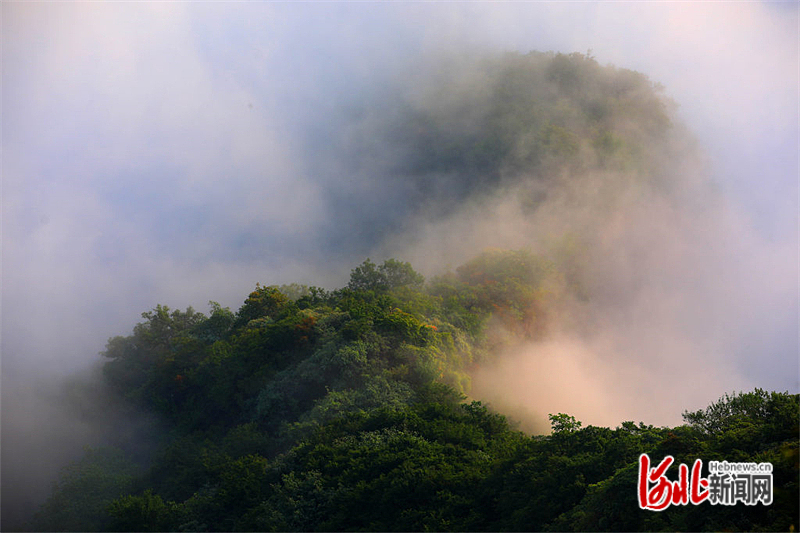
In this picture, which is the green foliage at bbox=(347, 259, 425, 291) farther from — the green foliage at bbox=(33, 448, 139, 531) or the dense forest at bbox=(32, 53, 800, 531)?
the green foliage at bbox=(33, 448, 139, 531)

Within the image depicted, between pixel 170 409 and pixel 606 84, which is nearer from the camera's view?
pixel 170 409

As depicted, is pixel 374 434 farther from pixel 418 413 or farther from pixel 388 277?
pixel 388 277

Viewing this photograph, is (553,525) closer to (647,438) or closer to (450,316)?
(647,438)

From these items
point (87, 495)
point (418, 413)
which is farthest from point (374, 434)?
point (87, 495)

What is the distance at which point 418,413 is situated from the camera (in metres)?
22.0

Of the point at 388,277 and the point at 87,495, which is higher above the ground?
the point at 388,277

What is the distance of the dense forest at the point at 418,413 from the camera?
15453mm

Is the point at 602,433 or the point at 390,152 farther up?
the point at 390,152

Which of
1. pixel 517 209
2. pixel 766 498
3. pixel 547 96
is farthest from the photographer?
pixel 547 96

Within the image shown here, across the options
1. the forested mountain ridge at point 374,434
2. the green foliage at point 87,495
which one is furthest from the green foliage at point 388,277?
the green foliage at point 87,495

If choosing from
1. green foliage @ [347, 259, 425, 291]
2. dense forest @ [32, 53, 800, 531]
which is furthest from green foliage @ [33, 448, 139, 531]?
green foliage @ [347, 259, 425, 291]

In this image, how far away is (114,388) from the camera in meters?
35.1

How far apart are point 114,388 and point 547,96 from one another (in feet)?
128

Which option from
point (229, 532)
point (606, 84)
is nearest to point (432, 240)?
point (606, 84)
